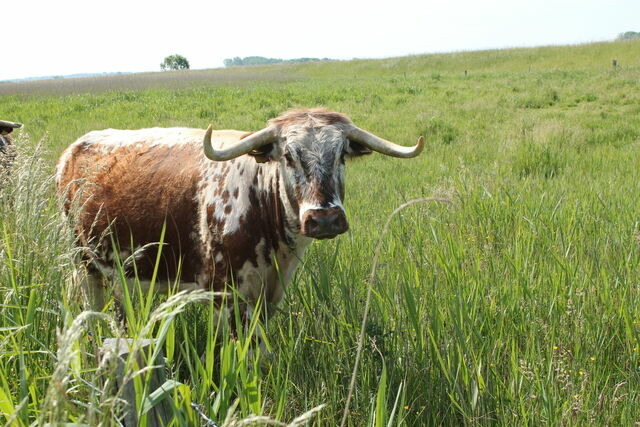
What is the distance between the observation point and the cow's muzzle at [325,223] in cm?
274

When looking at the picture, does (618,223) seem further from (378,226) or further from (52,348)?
(52,348)

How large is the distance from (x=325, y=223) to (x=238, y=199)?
2.42ft

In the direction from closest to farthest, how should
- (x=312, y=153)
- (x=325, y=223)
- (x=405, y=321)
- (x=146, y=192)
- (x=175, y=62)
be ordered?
(x=325, y=223), (x=405, y=321), (x=312, y=153), (x=146, y=192), (x=175, y=62)

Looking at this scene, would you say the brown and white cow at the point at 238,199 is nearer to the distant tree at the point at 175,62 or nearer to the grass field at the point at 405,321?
the grass field at the point at 405,321

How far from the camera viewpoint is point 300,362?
8.11 feet

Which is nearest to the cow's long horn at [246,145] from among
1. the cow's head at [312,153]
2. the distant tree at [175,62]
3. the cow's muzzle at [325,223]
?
the cow's head at [312,153]

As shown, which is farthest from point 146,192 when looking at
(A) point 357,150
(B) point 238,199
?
(A) point 357,150

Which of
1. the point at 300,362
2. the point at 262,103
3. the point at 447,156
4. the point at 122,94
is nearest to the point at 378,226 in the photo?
the point at 300,362

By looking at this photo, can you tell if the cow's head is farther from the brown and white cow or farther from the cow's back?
the cow's back

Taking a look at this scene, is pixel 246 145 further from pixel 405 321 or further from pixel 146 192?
pixel 405 321

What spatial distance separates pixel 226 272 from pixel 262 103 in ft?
51.8

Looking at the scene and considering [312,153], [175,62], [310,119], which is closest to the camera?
[312,153]

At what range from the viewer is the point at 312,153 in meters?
3.01

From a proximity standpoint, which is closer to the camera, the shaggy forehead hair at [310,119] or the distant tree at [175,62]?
the shaggy forehead hair at [310,119]
